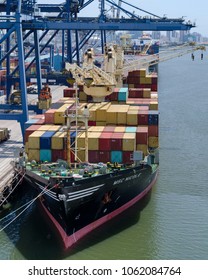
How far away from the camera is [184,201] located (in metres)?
41.0

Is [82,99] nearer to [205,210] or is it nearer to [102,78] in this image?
[102,78]

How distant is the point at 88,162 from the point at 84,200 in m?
4.63

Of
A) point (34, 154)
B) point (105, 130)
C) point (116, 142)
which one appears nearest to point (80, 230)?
point (116, 142)

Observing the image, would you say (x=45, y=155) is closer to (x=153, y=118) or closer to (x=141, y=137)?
(x=141, y=137)

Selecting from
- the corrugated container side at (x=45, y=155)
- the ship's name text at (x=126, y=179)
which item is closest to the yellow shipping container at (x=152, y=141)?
the ship's name text at (x=126, y=179)

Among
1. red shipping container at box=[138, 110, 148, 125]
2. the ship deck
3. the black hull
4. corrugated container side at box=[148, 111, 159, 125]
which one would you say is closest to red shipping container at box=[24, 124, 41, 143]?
the black hull

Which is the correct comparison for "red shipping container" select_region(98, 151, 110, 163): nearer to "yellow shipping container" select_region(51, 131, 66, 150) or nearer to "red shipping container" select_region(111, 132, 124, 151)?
"red shipping container" select_region(111, 132, 124, 151)

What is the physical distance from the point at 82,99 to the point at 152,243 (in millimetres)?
19342

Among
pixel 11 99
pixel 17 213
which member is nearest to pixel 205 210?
pixel 17 213

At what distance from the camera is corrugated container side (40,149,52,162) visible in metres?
36.8

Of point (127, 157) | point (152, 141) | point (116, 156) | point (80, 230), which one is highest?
point (152, 141)

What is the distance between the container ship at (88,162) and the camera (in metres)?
32.1

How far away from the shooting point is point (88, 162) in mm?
36000

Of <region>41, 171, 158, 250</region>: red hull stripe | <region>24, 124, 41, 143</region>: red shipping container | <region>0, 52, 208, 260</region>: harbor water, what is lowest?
<region>0, 52, 208, 260</region>: harbor water
